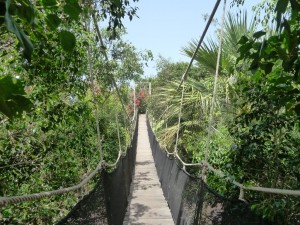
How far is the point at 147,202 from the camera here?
16.7 feet

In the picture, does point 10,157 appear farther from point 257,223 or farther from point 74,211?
point 257,223

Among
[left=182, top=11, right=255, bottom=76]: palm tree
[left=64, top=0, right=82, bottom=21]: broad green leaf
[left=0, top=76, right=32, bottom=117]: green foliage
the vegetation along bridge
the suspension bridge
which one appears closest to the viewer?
[left=0, top=76, right=32, bottom=117]: green foliage

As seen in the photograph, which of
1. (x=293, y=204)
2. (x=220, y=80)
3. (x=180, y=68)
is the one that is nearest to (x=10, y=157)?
(x=293, y=204)

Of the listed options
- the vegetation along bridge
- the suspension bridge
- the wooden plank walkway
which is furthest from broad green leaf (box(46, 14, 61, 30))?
the wooden plank walkway

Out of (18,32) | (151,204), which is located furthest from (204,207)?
(151,204)

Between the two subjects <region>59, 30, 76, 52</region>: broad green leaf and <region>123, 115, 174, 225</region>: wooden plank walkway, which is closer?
<region>59, 30, 76, 52</region>: broad green leaf

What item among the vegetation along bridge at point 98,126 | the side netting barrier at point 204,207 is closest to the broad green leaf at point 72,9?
the vegetation along bridge at point 98,126

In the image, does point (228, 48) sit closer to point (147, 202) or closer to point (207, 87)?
point (207, 87)

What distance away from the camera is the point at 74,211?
146cm

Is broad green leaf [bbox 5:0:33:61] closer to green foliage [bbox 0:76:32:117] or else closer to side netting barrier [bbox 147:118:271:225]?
green foliage [bbox 0:76:32:117]

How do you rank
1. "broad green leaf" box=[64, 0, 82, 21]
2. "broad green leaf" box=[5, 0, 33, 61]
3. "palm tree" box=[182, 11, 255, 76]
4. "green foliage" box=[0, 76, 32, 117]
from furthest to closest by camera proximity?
"palm tree" box=[182, 11, 255, 76], "broad green leaf" box=[64, 0, 82, 21], "green foliage" box=[0, 76, 32, 117], "broad green leaf" box=[5, 0, 33, 61]

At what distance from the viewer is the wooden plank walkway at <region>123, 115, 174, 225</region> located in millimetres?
4156

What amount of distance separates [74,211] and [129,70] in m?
8.20

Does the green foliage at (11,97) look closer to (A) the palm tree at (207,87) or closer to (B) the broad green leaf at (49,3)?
(B) the broad green leaf at (49,3)
